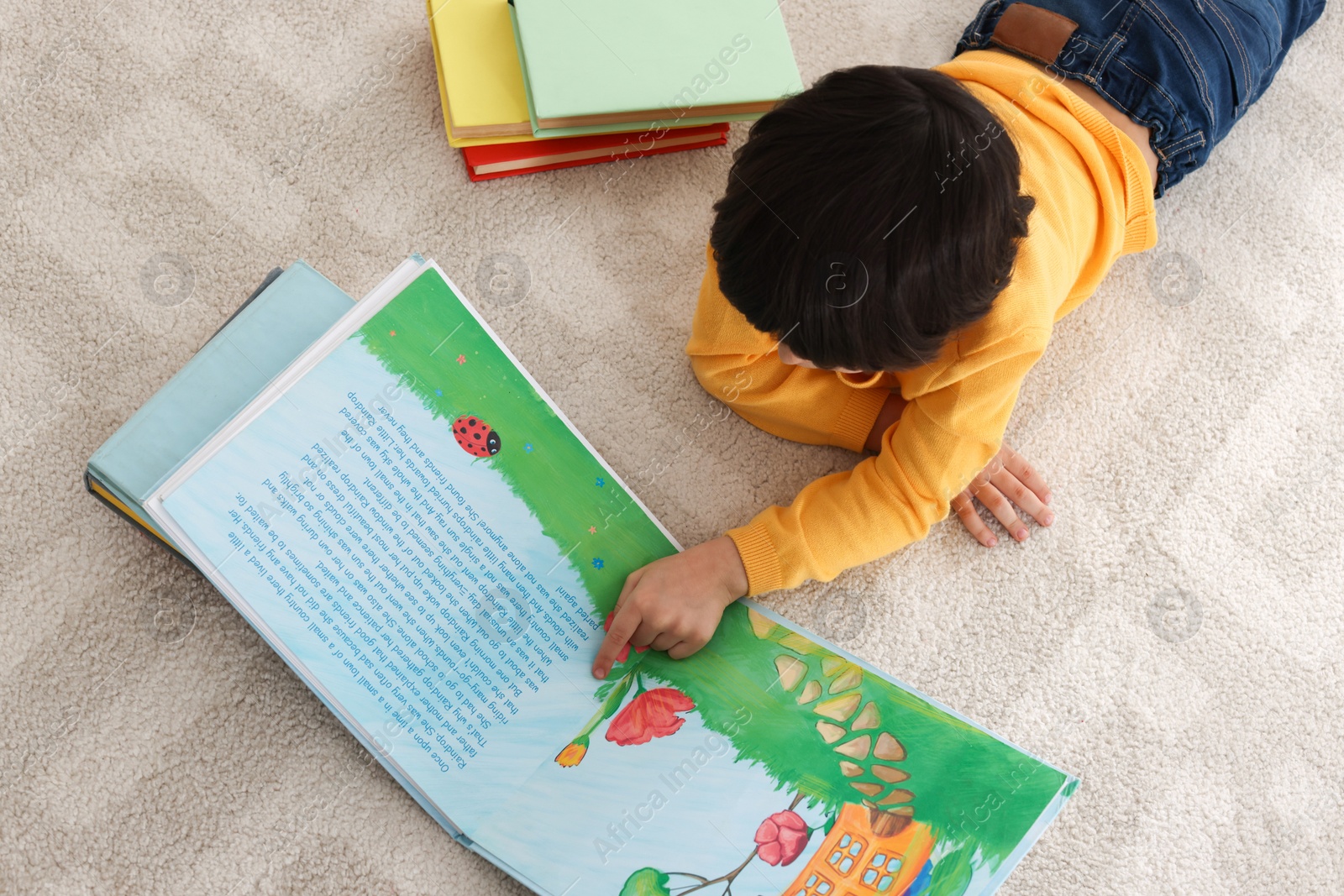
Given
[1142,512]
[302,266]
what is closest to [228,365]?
[302,266]

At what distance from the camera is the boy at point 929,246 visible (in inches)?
15.7

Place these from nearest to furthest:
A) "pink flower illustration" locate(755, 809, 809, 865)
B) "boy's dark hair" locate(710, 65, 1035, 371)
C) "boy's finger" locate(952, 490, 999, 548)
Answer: "boy's dark hair" locate(710, 65, 1035, 371), "pink flower illustration" locate(755, 809, 809, 865), "boy's finger" locate(952, 490, 999, 548)

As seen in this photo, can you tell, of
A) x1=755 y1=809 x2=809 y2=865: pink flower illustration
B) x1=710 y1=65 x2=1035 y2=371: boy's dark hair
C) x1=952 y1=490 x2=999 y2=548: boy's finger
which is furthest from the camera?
x1=952 y1=490 x2=999 y2=548: boy's finger

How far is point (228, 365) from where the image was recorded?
1.65ft

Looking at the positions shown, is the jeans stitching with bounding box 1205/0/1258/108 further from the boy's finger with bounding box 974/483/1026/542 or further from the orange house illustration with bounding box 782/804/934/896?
the orange house illustration with bounding box 782/804/934/896

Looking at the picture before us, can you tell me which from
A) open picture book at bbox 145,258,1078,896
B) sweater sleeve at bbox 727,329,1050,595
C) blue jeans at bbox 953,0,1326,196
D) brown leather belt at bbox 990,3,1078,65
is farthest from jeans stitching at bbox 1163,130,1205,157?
open picture book at bbox 145,258,1078,896

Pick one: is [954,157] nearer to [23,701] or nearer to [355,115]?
[355,115]

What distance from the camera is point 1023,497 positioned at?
619 millimetres

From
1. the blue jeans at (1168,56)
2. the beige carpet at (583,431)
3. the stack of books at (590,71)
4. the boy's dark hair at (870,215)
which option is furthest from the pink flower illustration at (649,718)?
the blue jeans at (1168,56)

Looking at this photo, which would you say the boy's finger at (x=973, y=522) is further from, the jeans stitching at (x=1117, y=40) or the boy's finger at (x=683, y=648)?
the jeans stitching at (x=1117, y=40)

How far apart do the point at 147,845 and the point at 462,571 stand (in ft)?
0.80

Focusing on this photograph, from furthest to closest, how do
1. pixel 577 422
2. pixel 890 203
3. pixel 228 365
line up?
1. pixel 577 422
2. pixel 228 365
3. pixel 890 203

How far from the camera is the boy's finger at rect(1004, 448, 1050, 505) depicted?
2.05ft

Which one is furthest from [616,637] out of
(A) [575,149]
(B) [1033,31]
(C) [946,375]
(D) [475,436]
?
Answer: (B) [1033,31]
